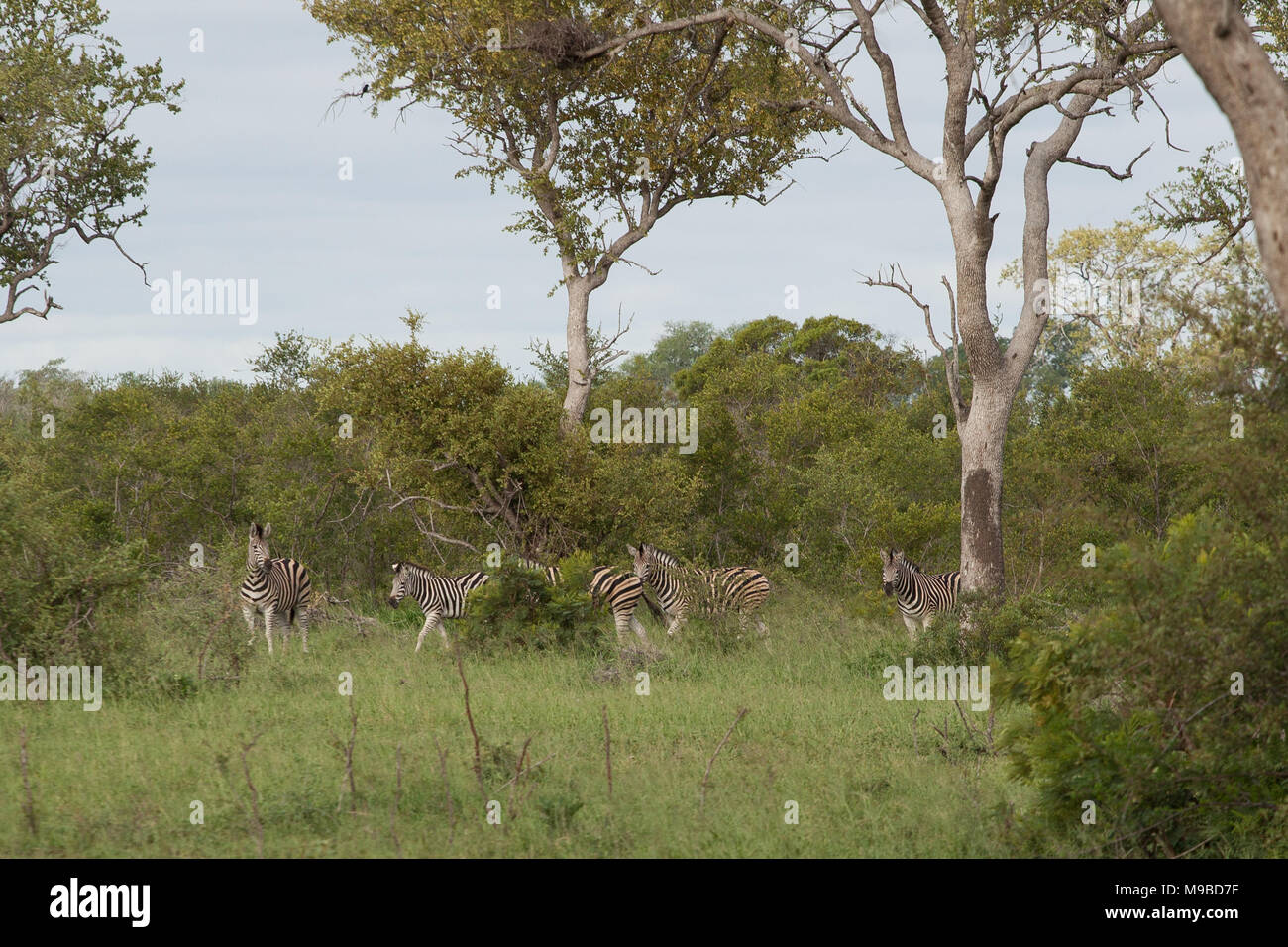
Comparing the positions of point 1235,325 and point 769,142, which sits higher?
point 769,142

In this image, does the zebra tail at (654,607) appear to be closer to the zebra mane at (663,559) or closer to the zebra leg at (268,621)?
the zebra mane at (663,559)

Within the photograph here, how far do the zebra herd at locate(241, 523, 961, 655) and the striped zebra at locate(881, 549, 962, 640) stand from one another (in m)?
0.01

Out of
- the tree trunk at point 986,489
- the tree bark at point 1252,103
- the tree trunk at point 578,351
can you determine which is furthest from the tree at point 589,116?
the tree bark at point 1252,103

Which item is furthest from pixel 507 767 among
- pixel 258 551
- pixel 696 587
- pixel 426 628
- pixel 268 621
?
pixel 258 551

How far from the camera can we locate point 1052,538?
1661 cm

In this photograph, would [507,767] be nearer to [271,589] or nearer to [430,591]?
[430,591]

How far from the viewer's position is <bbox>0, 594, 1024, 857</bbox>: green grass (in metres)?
6.74

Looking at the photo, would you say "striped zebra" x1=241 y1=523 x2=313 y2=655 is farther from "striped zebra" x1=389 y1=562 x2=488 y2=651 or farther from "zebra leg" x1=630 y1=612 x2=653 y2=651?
"zebra leg" x1=630 y1=612 x2=653 y2=651

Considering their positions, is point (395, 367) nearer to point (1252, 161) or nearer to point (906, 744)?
point (906, 744)

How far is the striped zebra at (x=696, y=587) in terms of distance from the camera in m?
14.9

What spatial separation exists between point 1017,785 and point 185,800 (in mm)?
5717

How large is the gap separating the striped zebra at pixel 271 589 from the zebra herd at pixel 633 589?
0.01 m

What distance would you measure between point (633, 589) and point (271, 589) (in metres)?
4.62
